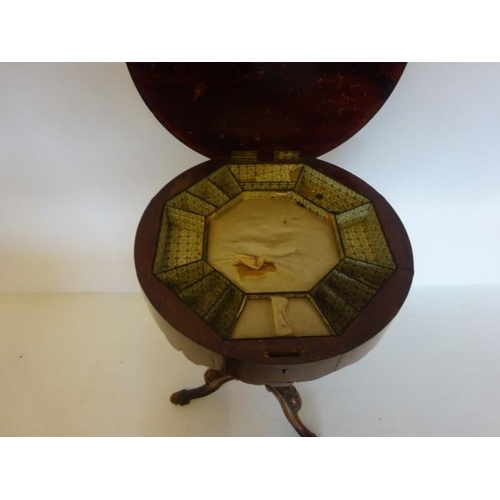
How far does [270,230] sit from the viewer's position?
4.35 ft

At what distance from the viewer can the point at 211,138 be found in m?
1.31

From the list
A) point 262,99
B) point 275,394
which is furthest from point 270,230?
point 275,394

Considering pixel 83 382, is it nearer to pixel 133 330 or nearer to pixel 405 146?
pixel 133 330

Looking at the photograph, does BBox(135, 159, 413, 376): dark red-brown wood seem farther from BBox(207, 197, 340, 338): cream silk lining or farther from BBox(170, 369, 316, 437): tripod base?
BBox(170, 369, 316, 437): tripod base

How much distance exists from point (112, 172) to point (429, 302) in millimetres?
1575

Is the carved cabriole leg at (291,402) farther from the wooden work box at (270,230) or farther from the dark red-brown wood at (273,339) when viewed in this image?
the dark red-brown wood at (273,339)

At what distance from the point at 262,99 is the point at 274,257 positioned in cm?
49

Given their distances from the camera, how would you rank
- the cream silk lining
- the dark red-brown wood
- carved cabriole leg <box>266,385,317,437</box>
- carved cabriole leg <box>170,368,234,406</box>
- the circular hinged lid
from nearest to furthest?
the dark red-brown wood
the cream silk lining
the circular hinged lid
carved cabriole leg <box>266,385,317,437</box>
carved cabriole leg <box>170,368,234,406</box>

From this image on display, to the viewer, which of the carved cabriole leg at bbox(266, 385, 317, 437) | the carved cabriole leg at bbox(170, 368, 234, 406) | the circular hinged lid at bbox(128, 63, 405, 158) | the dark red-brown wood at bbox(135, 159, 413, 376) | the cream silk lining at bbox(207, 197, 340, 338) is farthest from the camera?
the carved cabriole leg at bbox(170, 368, 234, 406)

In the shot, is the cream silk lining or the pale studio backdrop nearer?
the cream silk lining

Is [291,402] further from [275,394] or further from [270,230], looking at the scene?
[270,230]

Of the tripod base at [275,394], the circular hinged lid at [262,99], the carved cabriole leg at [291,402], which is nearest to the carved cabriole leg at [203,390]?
the tripod base at [275,394]

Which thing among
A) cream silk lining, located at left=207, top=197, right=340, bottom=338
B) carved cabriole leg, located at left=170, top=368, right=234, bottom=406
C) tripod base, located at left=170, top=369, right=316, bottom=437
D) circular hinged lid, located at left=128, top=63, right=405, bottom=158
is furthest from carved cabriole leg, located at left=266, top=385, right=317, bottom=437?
circular hinged lid, located at left=128, top=63, right=405, bottom=158

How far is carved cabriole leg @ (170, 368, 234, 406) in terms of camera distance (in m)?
1.50
